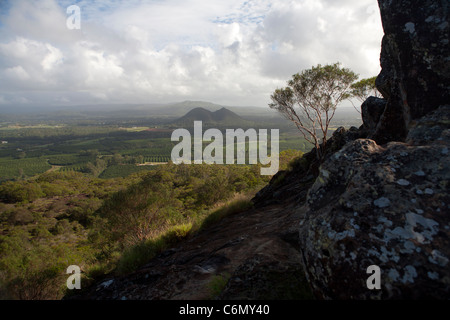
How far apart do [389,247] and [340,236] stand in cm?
55

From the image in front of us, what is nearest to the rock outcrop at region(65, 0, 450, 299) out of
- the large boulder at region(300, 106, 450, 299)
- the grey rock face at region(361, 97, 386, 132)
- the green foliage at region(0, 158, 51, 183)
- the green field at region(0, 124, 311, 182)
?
the large boulder at region(300, 106, 450, 299)

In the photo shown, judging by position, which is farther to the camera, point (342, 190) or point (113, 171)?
point (113, 171)

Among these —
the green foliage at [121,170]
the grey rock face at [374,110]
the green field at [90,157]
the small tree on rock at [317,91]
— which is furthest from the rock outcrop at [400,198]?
the green foliage at [121,170]

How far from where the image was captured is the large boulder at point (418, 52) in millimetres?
4734

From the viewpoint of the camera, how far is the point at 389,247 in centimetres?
292

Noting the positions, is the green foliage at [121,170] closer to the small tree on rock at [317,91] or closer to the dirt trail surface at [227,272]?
the small tree on rock at [317,91]

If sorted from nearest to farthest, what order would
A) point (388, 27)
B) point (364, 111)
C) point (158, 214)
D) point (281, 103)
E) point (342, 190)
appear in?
Result: point (342, 190)
point (388, 27)
point (364, 111)
point (158, 214)
point (281, 103)

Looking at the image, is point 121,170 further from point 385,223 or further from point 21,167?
point 385,223

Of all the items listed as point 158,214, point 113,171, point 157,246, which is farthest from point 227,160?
point 157,246

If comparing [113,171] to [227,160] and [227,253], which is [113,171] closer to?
[227,160]

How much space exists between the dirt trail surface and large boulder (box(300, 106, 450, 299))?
0.90 meters

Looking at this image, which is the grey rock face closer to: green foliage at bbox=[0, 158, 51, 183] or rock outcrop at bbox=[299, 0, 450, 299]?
rock outcrop at bbox=[299, 0, 450, 299]

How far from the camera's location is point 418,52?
495cm
